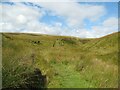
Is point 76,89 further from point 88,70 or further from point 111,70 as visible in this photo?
point 88,70

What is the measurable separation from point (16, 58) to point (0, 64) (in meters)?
1.22

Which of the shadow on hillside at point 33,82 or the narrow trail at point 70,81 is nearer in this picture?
the shadow on hillside at point 33,82

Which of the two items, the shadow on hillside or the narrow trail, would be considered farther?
the narrow trail

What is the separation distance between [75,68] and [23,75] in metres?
8.81

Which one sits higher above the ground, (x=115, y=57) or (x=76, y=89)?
(x=115, y=57)

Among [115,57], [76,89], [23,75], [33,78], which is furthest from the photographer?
[115,57]

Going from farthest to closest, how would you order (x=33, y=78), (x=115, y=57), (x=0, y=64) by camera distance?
1. (x=115, y=57)
2. (x=33, y=78)
3. (x=0, y=64)

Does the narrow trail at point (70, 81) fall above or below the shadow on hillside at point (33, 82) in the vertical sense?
below

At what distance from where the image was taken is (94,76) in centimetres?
1464

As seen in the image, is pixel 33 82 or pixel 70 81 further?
pixel 70 81

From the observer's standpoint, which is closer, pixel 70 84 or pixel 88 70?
pixel 70 84

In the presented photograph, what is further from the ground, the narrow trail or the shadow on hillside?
the shadow on hillside

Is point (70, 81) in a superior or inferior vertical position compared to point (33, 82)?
inferior

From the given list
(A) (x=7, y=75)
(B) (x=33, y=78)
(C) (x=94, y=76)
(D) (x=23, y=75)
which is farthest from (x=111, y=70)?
(A) (x=7, y=75)
